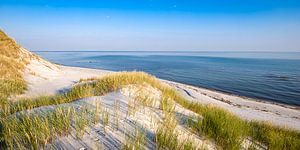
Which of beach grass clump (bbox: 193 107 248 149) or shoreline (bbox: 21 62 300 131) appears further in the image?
shoreline (bbox: 21 62 300 131)

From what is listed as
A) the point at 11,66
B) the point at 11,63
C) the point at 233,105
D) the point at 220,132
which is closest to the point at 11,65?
the point at 11,66

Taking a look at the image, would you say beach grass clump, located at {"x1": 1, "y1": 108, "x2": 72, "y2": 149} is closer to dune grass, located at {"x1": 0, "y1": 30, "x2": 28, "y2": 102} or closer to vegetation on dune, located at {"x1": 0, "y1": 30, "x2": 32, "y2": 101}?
dune grass, located at {"x1": 0, "y1": 30, "x2": 28, "y2": 102}

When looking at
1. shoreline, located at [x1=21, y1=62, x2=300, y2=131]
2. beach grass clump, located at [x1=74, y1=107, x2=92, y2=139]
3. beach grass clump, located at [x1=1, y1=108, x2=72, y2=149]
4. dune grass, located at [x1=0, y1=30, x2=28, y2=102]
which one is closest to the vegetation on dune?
dune grass, located at [x1=0, y1=30, x2=28, y2=102]

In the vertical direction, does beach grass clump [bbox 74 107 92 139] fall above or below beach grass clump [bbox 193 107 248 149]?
above

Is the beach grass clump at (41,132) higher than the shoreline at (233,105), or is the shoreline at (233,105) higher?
the beach grass clump at (41,132)

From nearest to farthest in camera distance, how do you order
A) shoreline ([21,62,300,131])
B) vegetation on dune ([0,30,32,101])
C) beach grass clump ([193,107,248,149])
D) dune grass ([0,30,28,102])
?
beach grass clump ([193,107,248,149]) < dune grass ([0,30,28,102]) < vegetation on dune ([0,30,32,101]) < shoreline ([21,62,300,131])

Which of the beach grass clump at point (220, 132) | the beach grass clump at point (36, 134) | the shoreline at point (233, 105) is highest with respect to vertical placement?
the beach grass clump at point (36, 134)

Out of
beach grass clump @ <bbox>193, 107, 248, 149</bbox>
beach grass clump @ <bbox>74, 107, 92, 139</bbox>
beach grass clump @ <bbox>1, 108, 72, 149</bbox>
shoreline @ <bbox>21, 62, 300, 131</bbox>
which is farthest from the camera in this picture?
shoreline @ <bbox>21, 62, 300, 131</bbox>

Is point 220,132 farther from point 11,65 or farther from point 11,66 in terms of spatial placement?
point 11,65

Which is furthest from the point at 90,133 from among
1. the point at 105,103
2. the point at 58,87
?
the point at 58,87

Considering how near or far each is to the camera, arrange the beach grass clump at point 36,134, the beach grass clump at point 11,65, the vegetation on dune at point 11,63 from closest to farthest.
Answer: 1. the beach grass clump at point 36,134
2. the beach grass clump at point 11,65
3. the vegetation on dune at point 11,63

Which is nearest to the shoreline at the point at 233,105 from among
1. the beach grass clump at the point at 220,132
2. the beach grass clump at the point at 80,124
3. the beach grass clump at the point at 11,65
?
the beach grass clump at the point at 11,65

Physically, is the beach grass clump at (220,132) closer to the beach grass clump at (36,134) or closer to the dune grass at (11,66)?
the beach grass clump at (36,134)

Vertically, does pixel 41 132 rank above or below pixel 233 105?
above
